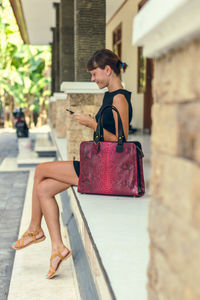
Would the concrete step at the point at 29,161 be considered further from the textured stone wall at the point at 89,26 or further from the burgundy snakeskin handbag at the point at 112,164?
the burgundy snakeskin handbag at the point at 112,164

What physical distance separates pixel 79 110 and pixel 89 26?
1.06 metres

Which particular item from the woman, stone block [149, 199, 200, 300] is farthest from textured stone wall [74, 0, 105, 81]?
stone block [149, 199, 200, 300]

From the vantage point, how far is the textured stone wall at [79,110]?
527 centimetres

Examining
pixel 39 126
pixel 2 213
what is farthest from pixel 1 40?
pixel 2 213

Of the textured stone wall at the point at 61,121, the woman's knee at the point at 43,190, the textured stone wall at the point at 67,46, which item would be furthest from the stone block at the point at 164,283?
the textured stone wall at the point at 61,121

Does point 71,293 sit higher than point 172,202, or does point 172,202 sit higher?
point 172,202

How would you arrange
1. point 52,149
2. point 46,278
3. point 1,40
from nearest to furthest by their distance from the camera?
1. point 46,278
2. point 52,149
3. point 1,40

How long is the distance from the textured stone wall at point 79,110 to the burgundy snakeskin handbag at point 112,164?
2237 millimetres

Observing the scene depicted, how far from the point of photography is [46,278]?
9.61 ft

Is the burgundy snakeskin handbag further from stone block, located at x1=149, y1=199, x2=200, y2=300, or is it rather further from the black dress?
stone block, located at x1=149, y1=199, x2=200, y2=300

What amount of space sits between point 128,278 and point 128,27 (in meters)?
10.1

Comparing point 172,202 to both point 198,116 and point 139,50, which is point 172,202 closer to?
point 198,116

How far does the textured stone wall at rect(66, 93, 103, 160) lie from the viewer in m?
5.27

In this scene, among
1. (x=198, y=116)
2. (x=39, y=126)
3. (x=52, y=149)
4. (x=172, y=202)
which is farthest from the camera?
(x=39, y=126)
